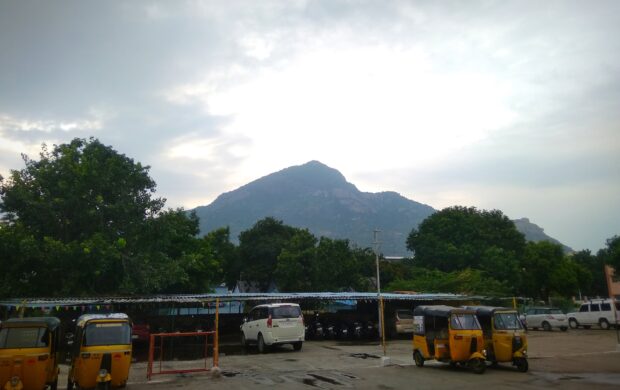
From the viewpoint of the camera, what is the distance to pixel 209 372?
13930mm

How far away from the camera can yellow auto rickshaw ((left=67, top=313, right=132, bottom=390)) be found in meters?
10.4

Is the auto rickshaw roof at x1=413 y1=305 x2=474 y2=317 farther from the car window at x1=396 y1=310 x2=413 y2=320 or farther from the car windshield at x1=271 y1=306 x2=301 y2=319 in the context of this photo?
the car window at x1=396 y1=310 x2=413 y2=320

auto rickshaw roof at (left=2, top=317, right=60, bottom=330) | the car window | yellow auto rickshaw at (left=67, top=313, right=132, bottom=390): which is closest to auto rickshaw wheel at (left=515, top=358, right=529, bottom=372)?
yellow auto rickshaw at (left=67, top=313, right=132, bottom=390)

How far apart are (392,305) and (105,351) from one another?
879 inches

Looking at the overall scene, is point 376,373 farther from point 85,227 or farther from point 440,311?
point 85,227

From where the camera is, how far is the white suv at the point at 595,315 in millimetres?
29281

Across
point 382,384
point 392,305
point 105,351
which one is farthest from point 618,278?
point 105,351

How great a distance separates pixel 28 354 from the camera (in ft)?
33.0

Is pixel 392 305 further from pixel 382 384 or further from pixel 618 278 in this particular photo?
pixel 618 278

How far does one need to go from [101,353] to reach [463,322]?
9.87 meters

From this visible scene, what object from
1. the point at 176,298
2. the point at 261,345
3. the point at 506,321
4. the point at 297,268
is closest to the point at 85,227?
the point at 176,298

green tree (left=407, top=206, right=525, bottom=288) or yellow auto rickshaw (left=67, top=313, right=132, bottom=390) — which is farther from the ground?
green tree (left=407, top=206, right=525, bottom=288)

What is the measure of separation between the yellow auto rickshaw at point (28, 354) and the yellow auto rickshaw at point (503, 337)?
12.2 meters

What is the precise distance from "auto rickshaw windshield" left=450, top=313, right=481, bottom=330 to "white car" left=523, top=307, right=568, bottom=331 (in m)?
19.8
